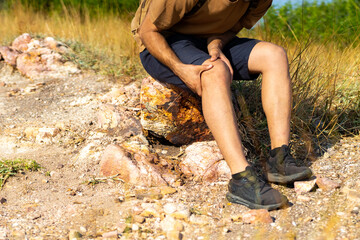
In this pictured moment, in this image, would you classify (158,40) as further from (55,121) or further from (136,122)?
(55,121)

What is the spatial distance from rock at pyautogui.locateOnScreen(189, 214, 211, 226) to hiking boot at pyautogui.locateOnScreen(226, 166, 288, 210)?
213mm

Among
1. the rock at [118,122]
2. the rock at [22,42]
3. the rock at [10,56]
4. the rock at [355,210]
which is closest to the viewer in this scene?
the rock at [355,210]

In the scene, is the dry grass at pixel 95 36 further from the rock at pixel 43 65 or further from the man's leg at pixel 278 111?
the man's leg at pixel 278 111

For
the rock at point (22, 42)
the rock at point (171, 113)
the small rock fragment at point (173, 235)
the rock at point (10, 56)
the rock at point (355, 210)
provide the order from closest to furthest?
the small rock fragment at point (173, 235)
the rock at point (355, 210)
the rock at point (171, 113)
the rock at point (10, 56)
the rock at point (22, 42)

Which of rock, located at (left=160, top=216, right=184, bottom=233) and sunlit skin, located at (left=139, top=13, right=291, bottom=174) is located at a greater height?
sunlit skin, located at (left=139, top=13, right=291, bottom=174)

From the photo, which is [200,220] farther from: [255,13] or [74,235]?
[255,13]

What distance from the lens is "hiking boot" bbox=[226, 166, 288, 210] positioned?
2002 mm

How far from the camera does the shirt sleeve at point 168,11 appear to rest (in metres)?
2.21

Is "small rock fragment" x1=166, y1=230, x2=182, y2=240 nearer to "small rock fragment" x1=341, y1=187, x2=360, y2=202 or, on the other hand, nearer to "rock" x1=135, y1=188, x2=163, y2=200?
"rock" x1=135, y1=188, x2=163, y2=200

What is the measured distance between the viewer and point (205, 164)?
2.47 metres

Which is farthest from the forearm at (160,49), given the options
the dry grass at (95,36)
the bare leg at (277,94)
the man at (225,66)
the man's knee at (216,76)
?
the dry grass at (95,36)

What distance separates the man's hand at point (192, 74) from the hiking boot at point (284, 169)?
0.58 meters

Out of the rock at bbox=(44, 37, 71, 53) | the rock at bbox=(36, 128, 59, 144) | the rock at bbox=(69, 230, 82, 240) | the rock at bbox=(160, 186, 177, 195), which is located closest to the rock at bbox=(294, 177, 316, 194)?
the rock at bbox=(160, 186, 177, 195)

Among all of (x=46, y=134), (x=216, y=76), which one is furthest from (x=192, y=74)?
(x=46, y=134)
